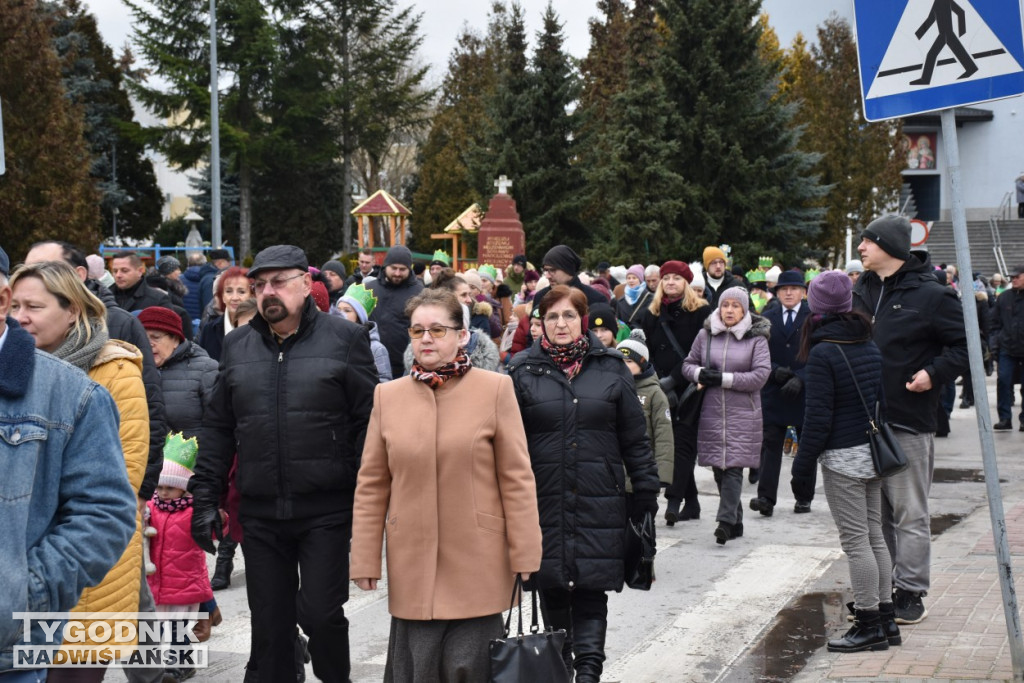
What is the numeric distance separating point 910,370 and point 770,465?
3870mm

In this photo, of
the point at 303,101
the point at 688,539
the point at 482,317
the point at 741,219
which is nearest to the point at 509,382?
the point at 688,539

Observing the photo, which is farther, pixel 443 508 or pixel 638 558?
pixel 638 558

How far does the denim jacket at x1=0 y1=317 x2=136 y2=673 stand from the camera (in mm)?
2770

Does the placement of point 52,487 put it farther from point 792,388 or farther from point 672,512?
point 792,388

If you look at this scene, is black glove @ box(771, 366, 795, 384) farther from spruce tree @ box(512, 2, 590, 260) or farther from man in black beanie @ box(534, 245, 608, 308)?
spruce tree @ box(512, 2, 590, 260)

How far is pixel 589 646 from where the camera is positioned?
590 centimetres

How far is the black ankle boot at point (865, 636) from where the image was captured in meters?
6.62

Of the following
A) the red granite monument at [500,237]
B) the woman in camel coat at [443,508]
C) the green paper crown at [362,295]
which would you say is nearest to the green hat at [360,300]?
the green paper crown at [362,295]

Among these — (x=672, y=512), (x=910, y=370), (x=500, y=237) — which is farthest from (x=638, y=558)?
(x=500, y=237)

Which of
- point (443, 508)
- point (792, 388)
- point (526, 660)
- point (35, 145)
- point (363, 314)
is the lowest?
point (526, 660)

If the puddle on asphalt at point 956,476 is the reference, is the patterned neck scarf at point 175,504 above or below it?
above

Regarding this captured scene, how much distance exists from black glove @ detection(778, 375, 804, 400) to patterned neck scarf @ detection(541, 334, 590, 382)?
5443 mm

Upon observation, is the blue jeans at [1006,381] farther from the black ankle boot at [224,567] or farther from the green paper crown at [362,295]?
the black ankle boot at [224,567]

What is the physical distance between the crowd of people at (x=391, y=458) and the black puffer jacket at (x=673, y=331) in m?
1.98
